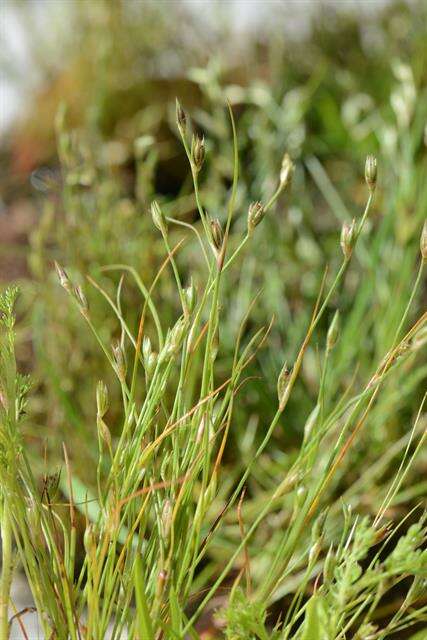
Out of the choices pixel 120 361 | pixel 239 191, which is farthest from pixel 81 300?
pixel 239 191

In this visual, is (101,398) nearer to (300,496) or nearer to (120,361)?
(120,361)

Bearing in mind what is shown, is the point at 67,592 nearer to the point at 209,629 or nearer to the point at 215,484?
the point at 215,484

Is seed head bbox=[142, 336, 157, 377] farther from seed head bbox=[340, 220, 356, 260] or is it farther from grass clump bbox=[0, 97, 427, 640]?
seed head bbox=[340, 220, 356, 260]

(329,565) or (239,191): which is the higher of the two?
(329,565)

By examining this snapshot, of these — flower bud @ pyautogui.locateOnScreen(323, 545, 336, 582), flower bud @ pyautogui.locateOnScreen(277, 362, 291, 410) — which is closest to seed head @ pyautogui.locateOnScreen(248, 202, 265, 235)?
flower bud @ pyautogui.locateOnScreen(277, 362, 291, 410)

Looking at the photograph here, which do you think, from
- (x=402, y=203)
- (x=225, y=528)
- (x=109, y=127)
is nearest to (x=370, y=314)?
(x=402, y=203)

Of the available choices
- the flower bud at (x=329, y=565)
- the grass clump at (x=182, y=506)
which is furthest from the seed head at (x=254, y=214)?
the flower bud at (x=329, y=565)
